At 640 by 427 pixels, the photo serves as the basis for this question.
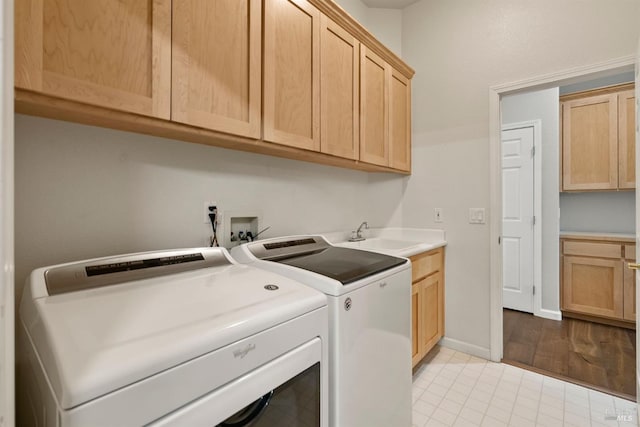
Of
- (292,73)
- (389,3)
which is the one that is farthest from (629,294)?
(292,73)

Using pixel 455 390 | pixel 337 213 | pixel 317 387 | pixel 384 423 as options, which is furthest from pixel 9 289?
pixel 455 390

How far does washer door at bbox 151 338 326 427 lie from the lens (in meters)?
0.63

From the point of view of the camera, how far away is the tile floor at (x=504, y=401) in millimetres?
1600

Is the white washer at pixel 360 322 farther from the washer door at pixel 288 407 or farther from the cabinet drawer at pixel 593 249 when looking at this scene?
the cabinet drawer at pixel 593 249

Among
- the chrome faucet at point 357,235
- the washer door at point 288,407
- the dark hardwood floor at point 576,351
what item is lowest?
the dark hardwood floor at point 576,351

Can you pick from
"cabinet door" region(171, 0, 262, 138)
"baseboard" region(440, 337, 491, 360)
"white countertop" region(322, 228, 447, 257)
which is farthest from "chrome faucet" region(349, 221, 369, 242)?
"cabinet door" region(171, 0, 262, 138)

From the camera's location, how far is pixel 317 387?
93cm

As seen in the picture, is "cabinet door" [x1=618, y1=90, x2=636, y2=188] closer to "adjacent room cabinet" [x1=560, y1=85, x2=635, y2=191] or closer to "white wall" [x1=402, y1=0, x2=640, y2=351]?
"adjacent room cabinet" [x1=560, y1=85, x2=635, y2=191]

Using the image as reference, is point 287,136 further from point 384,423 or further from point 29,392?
point 384,423

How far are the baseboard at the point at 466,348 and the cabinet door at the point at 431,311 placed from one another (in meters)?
0.11

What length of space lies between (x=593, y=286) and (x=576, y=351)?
3.10ft

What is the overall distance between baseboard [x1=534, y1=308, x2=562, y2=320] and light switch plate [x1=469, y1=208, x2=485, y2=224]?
5.43 feet

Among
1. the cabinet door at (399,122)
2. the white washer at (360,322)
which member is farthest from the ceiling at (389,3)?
the white washer at (360,322)

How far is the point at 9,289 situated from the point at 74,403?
206mm
